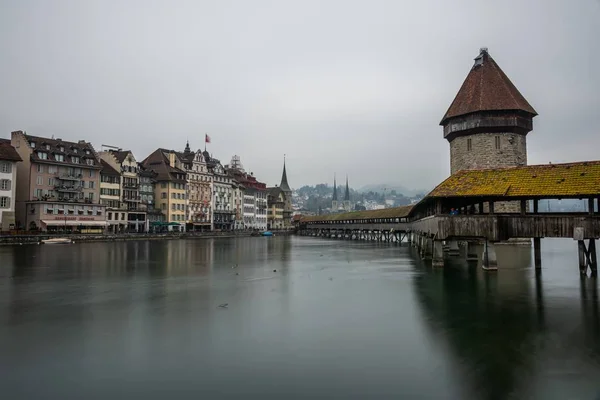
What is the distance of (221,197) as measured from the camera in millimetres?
102375

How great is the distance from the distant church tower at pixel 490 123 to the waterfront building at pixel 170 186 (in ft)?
180

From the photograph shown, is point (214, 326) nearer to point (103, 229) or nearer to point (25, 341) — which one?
point (25, 341)

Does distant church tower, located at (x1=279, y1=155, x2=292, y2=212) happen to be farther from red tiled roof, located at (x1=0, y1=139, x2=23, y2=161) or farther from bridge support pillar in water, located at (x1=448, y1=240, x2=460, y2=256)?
bridge support pillar in water, located at (x1=448, y1=240, x2=460, y2=256)

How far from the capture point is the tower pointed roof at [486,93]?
4453 cm

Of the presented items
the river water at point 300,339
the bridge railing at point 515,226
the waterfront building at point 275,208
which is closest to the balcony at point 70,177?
the river water at point 300,339

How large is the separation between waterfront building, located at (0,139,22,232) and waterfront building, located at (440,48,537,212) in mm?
52284

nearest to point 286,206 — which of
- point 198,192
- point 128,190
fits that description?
point 198,192

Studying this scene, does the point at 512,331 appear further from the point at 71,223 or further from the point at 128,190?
the point at 128,190

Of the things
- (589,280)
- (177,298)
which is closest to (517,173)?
(589,280)

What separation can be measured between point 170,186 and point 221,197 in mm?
18815

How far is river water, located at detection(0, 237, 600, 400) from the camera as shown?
8.77 metres

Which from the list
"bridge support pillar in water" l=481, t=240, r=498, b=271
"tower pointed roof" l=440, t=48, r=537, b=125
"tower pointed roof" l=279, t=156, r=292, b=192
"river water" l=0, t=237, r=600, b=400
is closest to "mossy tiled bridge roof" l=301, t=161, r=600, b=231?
"bridge support pillar in water" l=481, t=240, r=498, b=271

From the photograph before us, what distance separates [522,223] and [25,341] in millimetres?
21212

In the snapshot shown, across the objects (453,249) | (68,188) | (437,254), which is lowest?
(453,249)
